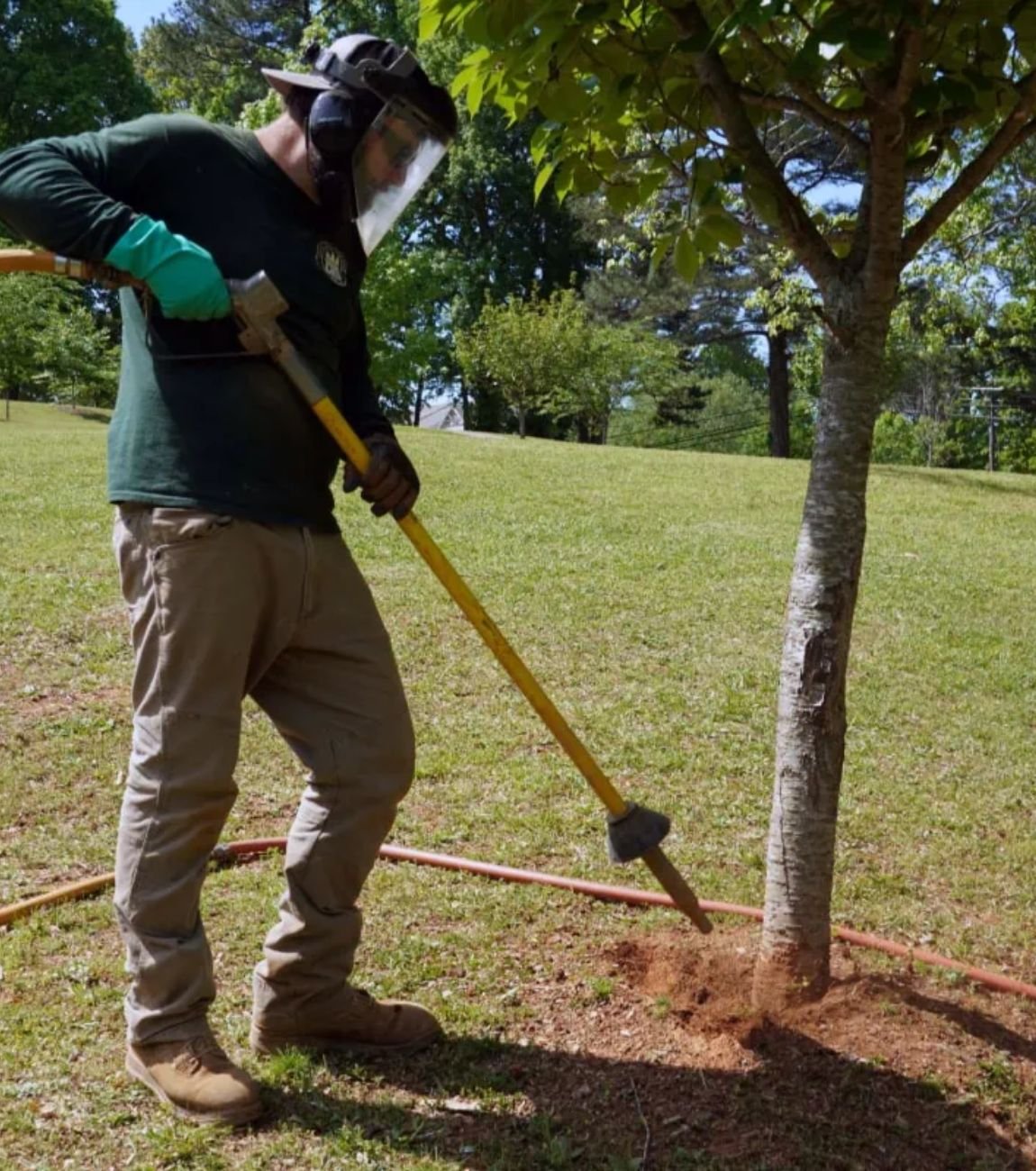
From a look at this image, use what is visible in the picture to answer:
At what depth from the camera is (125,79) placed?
3606 cm

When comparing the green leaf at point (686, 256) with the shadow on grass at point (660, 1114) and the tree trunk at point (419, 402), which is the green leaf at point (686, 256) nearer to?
the shadow on grass at point (660, 1114)

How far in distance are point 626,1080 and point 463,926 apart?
0.88 meters

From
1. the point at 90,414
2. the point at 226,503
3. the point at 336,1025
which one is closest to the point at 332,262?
the point at 226,503

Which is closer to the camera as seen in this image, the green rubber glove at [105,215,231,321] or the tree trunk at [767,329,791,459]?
the green rubber glove at [105,215,231,321]

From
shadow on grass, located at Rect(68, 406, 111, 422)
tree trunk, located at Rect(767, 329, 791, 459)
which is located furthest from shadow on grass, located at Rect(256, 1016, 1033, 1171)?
tree trunk, located at Rect(767, 329, 791, 459)

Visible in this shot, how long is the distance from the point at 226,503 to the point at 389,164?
0.86m

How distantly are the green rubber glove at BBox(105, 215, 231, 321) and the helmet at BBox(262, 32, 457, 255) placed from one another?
16.1 inches

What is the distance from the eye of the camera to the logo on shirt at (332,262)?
2729 mm

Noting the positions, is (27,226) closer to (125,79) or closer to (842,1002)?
(842,1002)

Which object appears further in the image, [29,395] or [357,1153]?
[29,395]

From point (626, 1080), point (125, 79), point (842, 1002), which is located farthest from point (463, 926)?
point (125, 79)

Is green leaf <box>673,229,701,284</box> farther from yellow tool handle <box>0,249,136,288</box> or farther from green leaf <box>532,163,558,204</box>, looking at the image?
yellow tool handle <box>0,249,136,288</box>

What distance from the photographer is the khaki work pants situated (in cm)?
254

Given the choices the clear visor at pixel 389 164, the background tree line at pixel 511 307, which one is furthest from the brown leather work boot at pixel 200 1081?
the background tree line at pixel 511 307
